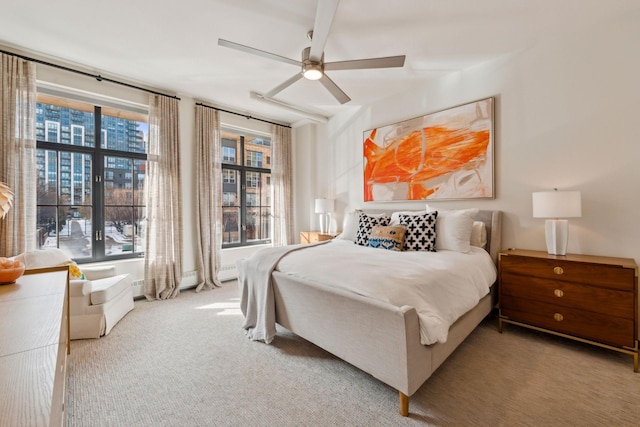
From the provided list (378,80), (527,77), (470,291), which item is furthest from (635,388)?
(378,80)

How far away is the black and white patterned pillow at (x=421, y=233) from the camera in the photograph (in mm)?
2818

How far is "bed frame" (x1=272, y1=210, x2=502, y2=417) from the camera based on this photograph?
1.49m

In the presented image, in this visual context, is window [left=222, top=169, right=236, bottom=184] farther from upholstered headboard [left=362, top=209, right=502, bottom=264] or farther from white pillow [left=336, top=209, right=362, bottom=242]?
upholstered headboard [left=362, top=209, right=502, bottom=264]

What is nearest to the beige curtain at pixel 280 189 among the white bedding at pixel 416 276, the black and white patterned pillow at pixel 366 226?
the black and white patterned pillow at pixel 366 226

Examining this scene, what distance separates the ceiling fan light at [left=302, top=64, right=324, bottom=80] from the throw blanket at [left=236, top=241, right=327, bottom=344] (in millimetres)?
1646

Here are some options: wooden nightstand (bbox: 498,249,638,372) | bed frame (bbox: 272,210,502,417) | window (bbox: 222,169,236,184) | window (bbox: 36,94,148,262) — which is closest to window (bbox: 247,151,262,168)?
window (bbox: 222,169,236,184)

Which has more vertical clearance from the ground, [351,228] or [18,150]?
[18,150]

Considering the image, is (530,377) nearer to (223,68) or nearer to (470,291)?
(470,291)

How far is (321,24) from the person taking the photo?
6.13 ft

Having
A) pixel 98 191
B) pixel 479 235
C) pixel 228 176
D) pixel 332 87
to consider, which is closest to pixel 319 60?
pixel 332 87

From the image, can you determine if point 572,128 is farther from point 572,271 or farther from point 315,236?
point 315,236

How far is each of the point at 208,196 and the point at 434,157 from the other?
3267 mm

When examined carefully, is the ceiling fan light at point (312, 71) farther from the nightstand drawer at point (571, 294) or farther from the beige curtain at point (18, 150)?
the beige curtain at point (18, 150)

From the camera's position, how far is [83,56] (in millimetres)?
2953
